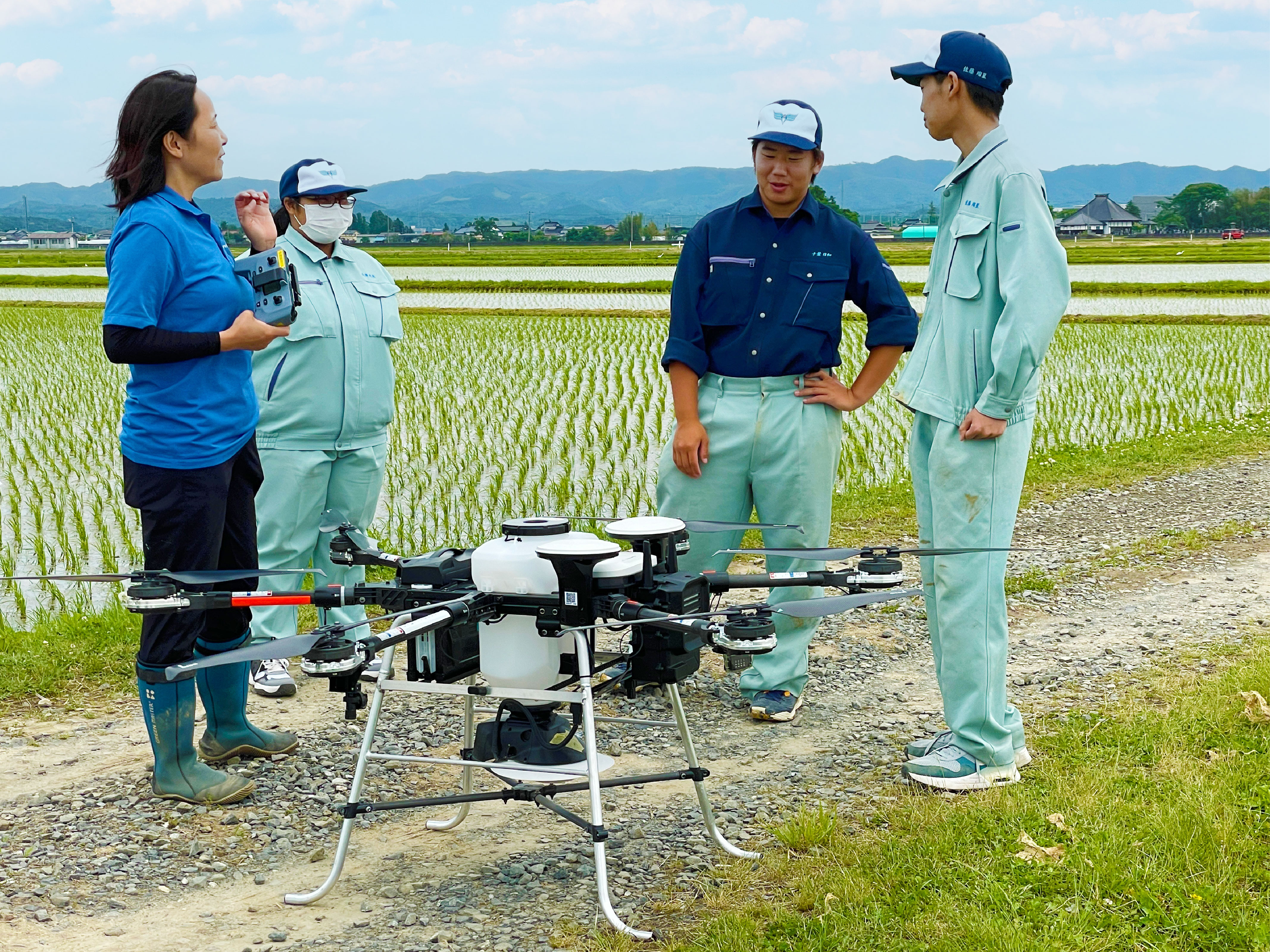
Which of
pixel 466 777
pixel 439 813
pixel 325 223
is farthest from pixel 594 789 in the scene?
pixel 325 223

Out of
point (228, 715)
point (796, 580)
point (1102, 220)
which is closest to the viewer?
point (796, 580)

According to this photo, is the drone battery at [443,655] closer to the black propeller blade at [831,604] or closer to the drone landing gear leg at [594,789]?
the drone landing gear leg at [594,789]

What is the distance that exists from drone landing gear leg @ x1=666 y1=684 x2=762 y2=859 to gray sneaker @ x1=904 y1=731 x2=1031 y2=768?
83 cm

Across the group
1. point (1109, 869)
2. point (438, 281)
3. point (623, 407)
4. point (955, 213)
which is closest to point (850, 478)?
point (623, 407)

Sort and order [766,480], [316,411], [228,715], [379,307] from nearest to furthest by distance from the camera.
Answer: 1. [228,715]
2. [766,480]
3. [316,411]
4. [379,307]

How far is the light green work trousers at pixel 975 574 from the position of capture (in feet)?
11.8

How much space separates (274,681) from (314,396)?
1.11 m

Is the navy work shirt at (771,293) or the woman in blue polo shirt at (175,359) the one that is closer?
the woman in blue polo shirt at (175,359)

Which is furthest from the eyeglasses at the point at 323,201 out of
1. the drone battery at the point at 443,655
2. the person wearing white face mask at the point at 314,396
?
the drone battery at the point at 443,655

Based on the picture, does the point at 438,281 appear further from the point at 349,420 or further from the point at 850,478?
the point at 349,420

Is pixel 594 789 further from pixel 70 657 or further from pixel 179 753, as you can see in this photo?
pixel 70 657

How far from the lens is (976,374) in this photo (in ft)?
11.8

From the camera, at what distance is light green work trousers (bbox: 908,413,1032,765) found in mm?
3611

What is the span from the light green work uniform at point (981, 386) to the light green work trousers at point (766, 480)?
576 mm
